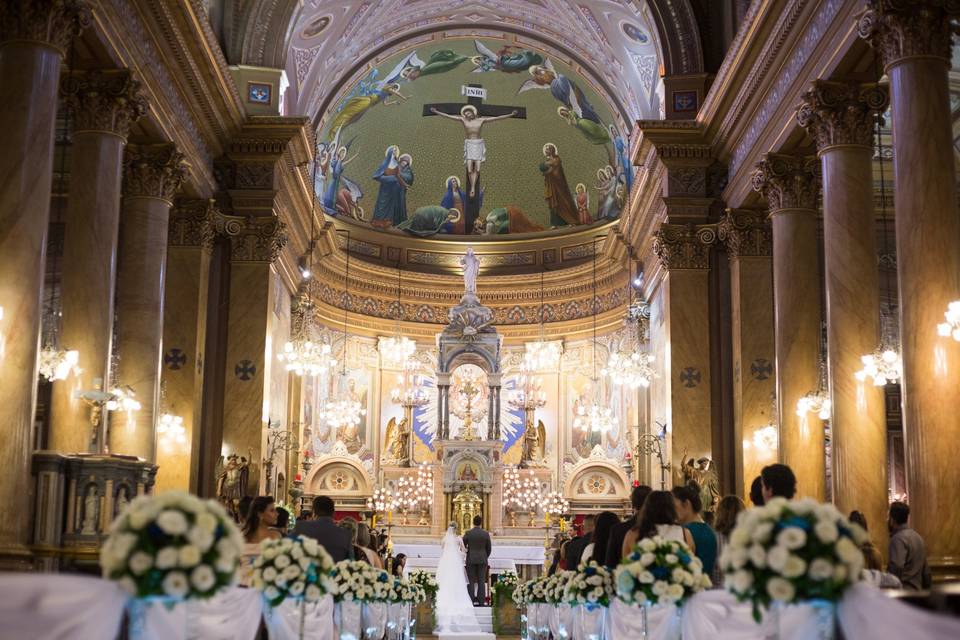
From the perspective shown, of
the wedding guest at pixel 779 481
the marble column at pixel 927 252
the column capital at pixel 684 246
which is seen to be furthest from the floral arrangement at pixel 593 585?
the column capital at pixel 684 246

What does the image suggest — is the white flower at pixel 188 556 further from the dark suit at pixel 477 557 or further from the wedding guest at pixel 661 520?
the dark suit at pixel 477 557

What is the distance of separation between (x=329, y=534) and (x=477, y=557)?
1420 centimetres

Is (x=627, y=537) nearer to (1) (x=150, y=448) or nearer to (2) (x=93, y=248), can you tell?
(2) (x=93, y=248)

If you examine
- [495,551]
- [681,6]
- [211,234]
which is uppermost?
[681,6]

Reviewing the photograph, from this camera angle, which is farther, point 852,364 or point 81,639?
point 852,364

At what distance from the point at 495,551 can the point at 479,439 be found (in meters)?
3.05

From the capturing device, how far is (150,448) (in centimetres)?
1798

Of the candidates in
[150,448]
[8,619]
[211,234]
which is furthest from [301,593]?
[211,234]

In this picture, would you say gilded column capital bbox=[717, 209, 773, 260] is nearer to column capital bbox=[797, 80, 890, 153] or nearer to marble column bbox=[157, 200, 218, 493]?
column capital bbox=[797, 80, 890, 153]

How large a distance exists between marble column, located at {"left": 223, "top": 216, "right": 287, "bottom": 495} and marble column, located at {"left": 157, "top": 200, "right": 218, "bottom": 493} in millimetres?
687

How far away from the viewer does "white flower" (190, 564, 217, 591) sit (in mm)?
5988

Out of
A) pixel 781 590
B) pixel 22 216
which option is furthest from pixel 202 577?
pixel 22 216

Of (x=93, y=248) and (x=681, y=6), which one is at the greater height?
(x=681, y=6)

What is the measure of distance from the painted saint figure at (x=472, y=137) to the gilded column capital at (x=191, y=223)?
1355 centimetres
